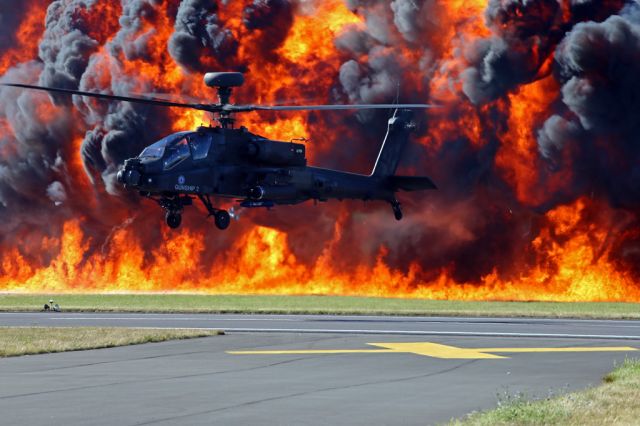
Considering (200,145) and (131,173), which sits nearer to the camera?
(131,173)

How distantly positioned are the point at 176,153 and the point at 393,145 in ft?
56.0

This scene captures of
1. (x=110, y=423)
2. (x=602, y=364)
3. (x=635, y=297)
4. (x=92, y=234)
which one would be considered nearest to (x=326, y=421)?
(x=110, y=423)

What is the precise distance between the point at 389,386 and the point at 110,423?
21.1 feet

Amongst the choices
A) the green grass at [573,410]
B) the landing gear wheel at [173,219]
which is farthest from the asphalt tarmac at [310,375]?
the landing gear wheel at [173,219]

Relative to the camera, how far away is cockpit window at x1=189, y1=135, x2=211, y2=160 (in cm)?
4922

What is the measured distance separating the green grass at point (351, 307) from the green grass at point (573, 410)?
2964cm

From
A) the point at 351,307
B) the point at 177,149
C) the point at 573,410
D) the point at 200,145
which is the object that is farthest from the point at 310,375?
the point at 351,307

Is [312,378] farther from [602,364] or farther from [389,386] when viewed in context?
[602,364]

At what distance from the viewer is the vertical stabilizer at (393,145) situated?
6069 centimetres

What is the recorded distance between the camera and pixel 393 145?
6228 centimetres

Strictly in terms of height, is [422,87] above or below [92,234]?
above

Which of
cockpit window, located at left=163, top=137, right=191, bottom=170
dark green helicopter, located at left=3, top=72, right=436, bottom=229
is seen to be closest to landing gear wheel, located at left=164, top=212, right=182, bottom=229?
dark green helicopter, located at left=3, top=72, right=436, bottom=229

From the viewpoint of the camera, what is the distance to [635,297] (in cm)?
7100

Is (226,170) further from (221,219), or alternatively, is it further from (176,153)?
(176,153)
